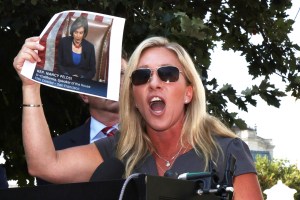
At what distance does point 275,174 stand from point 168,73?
4429cm

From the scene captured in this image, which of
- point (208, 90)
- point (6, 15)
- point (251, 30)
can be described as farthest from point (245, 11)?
point (6, 15)

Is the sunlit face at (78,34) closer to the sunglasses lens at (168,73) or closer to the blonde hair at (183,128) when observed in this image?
the blonde hair at (183,128)

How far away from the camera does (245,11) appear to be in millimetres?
8773

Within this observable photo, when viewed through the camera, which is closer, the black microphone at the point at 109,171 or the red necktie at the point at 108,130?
the black microphone at the point at 109,171

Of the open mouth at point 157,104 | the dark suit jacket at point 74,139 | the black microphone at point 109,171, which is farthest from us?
the dark suit jacket at point 74,139

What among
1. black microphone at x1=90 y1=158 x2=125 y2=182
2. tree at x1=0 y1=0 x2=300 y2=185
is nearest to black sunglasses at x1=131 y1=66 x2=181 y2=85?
black microphone at x1=90 y1=158 x2=125 y2=182

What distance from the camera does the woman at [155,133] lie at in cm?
304

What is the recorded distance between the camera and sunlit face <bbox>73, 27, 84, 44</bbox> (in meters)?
3.26

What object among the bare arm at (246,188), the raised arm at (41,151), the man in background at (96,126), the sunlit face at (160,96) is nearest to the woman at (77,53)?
the raised arm at (41,151)

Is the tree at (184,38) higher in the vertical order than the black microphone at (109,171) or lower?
higher

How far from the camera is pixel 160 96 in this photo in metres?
3.04

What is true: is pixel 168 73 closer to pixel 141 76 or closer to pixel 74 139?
pixel 141 76

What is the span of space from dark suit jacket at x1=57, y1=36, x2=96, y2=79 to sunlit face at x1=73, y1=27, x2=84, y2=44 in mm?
16

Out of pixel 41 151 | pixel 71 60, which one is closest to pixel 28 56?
pixel 71 60
